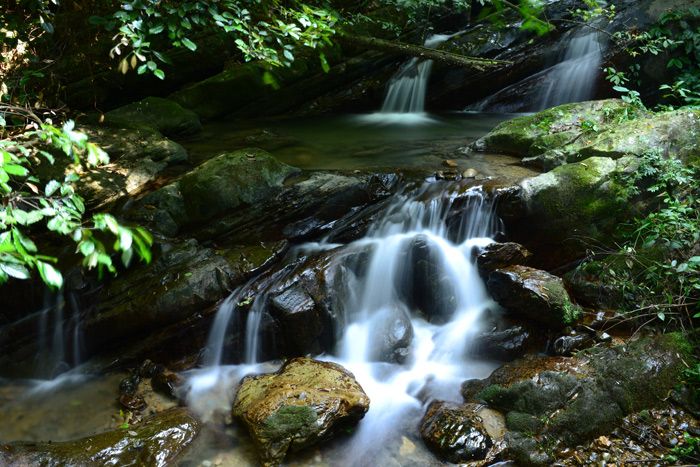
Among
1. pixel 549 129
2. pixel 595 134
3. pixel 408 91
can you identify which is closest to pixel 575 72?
pixel 408 91

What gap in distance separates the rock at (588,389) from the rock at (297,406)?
121 centimetres

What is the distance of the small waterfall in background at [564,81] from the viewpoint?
9.92 meters

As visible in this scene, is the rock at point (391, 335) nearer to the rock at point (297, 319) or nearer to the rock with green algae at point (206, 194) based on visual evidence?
the rock at point (297, 319)

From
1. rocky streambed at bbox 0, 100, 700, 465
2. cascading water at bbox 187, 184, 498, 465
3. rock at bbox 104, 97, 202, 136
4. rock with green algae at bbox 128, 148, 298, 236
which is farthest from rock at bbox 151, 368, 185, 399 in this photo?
rock at bbox 104, 97, 202, 136

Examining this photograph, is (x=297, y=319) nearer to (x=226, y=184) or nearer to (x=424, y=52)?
Result: (x=226, y=184)

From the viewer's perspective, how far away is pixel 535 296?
4746 mm

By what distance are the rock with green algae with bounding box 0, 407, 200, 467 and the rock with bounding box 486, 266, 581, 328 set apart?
3.26m

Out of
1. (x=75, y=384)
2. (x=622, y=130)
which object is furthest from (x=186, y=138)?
(x=622, y=130)

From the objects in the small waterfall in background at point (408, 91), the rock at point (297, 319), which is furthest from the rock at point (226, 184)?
the small waterfall in background at point (408, 91)

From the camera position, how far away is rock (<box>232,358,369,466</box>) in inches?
151

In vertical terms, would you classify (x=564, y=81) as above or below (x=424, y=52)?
below

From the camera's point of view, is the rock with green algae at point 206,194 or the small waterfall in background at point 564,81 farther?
the small waterfall in background at point 564,81

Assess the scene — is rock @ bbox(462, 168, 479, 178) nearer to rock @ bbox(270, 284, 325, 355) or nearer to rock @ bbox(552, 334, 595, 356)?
rock @ bbox(552, 334, 595, 356)

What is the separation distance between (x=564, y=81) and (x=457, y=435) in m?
8.76
